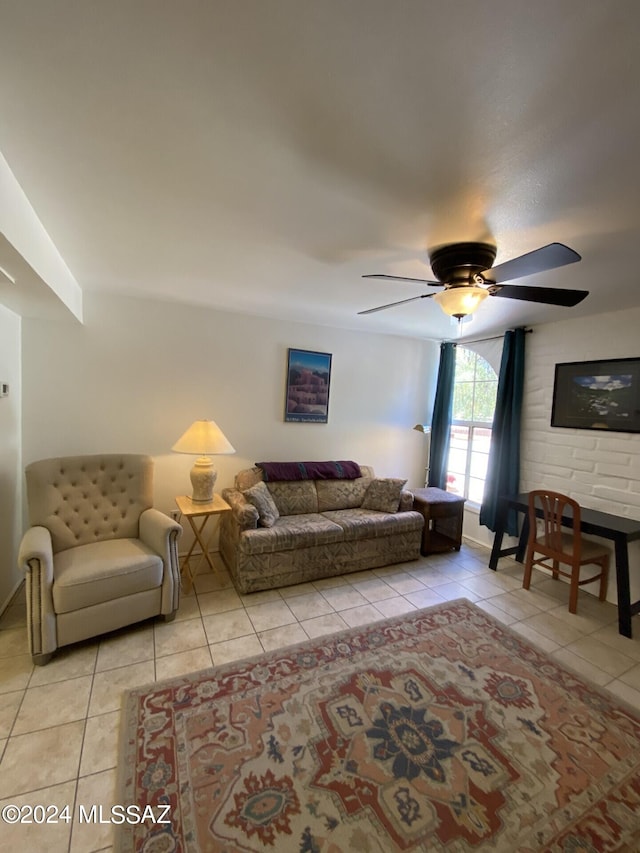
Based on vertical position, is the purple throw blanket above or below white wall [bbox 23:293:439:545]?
below

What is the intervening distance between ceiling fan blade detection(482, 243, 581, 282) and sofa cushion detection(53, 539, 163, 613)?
102 inches

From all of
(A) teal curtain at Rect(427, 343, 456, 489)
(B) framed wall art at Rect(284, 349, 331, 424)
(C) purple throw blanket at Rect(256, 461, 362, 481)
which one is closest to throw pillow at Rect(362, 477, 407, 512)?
(C) purple throw blanket at Rect(256, 461, 362, 481)

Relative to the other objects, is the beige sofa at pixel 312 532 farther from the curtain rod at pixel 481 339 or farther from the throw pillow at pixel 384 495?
the curtain rod at pixel 481 339

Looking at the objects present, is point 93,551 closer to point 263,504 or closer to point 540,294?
point 263,504

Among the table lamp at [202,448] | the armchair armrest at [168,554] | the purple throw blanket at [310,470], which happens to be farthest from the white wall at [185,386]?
the armchair armrest at [168,554]

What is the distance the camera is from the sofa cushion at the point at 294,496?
343 centimetres

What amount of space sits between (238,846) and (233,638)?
3.66 feet

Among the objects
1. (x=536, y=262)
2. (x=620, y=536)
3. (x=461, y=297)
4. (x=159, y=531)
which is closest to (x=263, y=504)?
(x=159, y=531)

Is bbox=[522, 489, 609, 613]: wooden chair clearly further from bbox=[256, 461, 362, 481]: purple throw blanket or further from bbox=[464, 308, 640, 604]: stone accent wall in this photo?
bbox=[256, 461, 362, 481]: purple throw blanket

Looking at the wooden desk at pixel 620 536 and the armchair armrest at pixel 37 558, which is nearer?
the armchair armrest at pixel 37 558

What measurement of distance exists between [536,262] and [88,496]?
311 centimetres

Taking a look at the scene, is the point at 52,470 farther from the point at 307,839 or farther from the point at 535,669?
the point at 535,669

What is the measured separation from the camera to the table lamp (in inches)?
111

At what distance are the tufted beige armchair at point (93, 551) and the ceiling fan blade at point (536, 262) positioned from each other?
8.03ft
